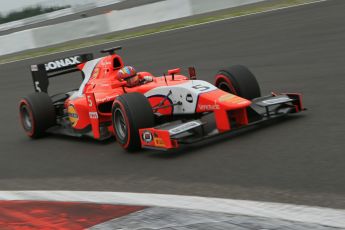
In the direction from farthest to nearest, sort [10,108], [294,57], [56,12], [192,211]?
[56,12] → [10,108] → [294,57] → [192,211]

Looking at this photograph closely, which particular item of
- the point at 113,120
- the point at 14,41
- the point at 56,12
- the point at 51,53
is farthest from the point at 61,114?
the point at 56,12

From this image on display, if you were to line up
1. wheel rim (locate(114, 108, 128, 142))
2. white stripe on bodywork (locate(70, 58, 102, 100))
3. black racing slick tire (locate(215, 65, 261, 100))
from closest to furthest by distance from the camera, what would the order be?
wheel rim (locate(114, 108, 128, 142)), black racing slick tire (locate(215, 65, 261, 100)), white stripe on bodywork (locate(70, 58, 102, 100))

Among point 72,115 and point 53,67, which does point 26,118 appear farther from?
point 72,115

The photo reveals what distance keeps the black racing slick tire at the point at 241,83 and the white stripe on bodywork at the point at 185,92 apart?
406 millimetres

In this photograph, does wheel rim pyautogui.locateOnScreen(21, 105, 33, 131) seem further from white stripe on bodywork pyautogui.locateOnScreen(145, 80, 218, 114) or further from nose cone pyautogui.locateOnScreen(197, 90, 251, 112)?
nose cone pyautogui.locateOnScreen(197, 90, 251, 112)

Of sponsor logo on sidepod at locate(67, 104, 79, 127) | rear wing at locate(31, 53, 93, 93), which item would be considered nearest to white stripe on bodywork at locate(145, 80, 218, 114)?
sponsor logo on sidepod at locate(67, 104, 79, 127)

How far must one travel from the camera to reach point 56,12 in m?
39.3

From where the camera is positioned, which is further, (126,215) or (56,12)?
(56,12)

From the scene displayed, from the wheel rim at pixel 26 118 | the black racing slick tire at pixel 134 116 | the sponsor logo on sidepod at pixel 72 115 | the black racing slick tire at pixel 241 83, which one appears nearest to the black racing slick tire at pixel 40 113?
the wheel rim at pixel 26 118

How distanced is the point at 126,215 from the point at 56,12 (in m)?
36.2

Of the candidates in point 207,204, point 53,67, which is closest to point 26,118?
point 53,67

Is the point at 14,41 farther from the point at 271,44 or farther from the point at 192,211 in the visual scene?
the point at 192,211

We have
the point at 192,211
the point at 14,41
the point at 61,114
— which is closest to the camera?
the point at 192,211

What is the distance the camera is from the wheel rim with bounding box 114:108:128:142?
7.17 m
